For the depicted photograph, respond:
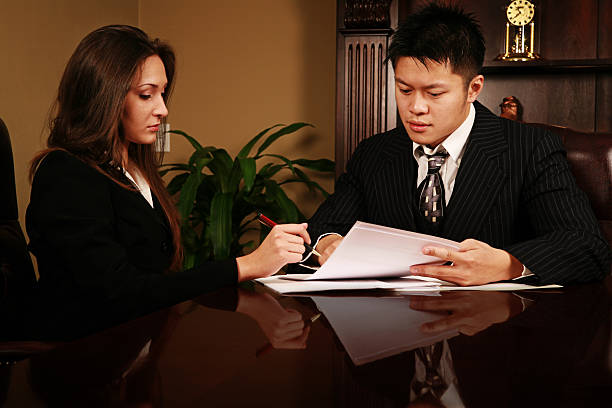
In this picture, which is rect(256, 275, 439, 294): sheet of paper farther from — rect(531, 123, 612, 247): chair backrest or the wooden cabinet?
the wooden cabinet

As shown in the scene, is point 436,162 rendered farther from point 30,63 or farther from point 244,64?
point 244,64

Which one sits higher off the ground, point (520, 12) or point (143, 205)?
point (520, 12)

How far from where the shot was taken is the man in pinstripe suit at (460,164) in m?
1.52

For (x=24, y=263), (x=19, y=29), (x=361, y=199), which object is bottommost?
(x=24, y=263)

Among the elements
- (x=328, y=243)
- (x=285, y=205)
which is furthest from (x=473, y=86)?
(x=285, y=205)

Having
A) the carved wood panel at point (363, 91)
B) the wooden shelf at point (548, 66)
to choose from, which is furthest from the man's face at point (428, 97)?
the wooden shelf at point (548, 66)

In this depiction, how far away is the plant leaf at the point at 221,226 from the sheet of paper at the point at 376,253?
145 cm

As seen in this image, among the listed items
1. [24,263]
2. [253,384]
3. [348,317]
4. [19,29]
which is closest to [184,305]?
[348,317]

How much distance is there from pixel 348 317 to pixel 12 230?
877mm

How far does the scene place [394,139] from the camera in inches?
69.9

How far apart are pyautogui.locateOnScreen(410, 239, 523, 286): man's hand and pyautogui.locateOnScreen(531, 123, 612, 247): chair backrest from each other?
58 centimetres

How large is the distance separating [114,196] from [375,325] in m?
0.74

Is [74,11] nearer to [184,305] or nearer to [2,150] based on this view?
[2,150]

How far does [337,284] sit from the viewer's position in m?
1.16
